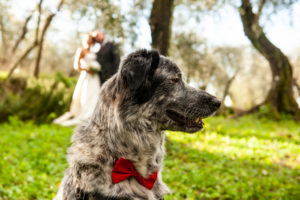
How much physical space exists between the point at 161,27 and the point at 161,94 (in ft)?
15.3

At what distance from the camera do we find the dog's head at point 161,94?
2.79 meters

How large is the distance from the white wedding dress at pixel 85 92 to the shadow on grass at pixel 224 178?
455 cm

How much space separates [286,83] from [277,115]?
5.65 feet

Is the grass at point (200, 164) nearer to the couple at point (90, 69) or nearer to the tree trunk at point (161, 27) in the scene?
the couple at point (90, 69)

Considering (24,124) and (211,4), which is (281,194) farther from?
(24,124)

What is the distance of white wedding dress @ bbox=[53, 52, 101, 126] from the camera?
10.4 m

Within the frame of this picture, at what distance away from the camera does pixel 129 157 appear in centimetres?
282

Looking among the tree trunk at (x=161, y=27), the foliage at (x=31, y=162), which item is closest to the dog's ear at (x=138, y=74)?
the foliage at (x=31, y=162)

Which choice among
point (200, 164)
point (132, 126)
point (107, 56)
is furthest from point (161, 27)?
point (132, 126)

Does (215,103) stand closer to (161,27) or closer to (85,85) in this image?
(161,27)

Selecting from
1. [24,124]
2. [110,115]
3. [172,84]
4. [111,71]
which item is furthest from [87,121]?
[24,124]

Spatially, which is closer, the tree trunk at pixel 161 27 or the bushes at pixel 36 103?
the tree trunk at pixel 161 27

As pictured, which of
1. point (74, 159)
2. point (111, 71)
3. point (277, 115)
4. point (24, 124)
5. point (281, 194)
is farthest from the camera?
point (277, 115)

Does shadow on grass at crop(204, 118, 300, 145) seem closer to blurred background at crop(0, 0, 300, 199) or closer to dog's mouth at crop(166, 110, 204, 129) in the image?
blurred background at crop(0, 0, 300, 199)
